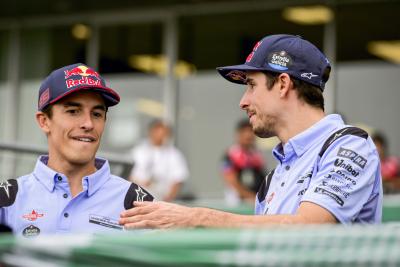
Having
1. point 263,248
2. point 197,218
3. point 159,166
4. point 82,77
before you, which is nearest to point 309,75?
point 197,218

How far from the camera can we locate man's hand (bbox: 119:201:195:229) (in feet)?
10.6

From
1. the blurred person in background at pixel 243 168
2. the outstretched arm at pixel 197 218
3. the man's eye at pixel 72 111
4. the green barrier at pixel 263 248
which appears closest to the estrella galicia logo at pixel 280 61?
the outstretched arm at pixel 197 218

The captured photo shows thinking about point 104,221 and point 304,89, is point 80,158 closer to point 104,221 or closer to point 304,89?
point 104,221

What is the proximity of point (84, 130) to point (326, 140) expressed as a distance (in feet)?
3.48

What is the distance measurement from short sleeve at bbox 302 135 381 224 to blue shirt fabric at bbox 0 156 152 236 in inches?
34.3

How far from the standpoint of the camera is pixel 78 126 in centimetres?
413

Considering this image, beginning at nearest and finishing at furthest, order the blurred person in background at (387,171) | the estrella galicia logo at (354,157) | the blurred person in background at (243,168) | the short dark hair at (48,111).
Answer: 1. the estrella galicia logo at (354,157)
2. the short dark hair at (48,111)
3. the blurred person in background at (387,171)
4. the blurred person in background at (243,168)

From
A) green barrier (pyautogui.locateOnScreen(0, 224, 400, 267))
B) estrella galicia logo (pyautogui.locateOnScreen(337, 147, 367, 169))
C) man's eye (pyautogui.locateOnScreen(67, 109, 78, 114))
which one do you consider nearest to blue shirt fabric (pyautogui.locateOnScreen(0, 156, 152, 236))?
man's eye (pyautogui.locateOnScreen(67, 109, 78, 114))

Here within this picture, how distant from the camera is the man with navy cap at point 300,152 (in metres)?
3.36

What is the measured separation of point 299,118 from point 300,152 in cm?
14

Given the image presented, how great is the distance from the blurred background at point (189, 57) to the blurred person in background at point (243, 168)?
1.74m

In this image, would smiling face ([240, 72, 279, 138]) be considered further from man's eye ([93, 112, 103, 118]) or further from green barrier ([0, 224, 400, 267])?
green barrier ([0, 224, 400, 267])

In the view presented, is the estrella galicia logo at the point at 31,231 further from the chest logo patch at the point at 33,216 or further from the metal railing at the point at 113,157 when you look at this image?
the metal railing at the point at 113,157

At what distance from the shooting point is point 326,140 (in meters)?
3.66
